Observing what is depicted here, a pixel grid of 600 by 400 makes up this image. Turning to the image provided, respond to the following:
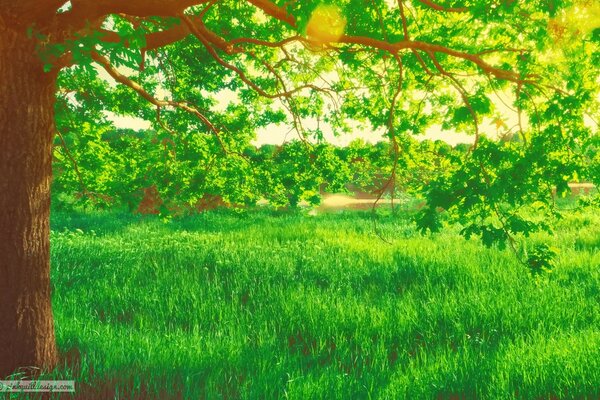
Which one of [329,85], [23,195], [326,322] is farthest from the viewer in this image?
[329,85]

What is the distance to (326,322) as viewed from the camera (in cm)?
573

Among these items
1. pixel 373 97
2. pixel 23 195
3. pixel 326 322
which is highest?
pixel 373 97

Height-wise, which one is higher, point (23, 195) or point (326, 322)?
point (23, 195)

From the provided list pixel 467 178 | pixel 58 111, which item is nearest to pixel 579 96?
pixel 467 178

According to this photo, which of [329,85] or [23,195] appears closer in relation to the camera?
[23,195]

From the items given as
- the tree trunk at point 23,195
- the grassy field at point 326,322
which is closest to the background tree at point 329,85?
the tree trunk at point 23,195

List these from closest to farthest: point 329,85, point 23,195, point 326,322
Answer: point 23,195
point 326,322
point 329,85

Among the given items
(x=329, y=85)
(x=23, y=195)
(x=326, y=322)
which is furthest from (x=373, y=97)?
(x=23, y=195)

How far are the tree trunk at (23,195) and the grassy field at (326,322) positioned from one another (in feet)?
1.61

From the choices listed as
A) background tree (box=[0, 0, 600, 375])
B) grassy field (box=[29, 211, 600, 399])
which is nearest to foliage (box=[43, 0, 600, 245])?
background tree (box=[0, 0, 600, 375])

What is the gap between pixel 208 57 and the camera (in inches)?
279

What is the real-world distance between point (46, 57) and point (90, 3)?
2.23 feet

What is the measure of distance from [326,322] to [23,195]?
364 centimetres

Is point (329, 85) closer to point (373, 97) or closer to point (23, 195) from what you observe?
point (373, 97)
